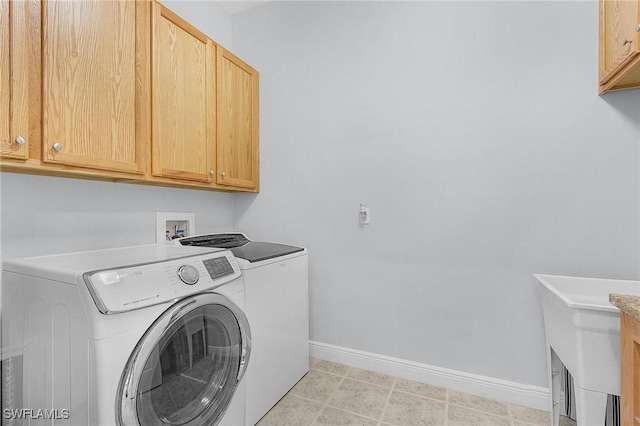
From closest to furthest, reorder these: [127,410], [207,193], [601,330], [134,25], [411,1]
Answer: [127,410] < [601,330] < [134,25] < [411,1] < [207,193]

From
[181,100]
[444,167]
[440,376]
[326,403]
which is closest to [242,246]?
[181,100]

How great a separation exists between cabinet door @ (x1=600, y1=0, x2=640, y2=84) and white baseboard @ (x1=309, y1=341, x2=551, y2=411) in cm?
165

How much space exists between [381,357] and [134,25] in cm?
236

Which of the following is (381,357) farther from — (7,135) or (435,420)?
(7,135)

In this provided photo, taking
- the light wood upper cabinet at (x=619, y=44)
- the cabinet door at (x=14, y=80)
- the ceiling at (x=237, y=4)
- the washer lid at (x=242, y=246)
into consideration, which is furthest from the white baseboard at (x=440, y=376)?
the ceiling at (x=237, y=4)

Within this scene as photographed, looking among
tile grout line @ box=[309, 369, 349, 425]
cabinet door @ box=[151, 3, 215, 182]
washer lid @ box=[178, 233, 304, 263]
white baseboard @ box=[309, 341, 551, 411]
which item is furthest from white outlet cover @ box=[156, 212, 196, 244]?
tile grout line @ box=[309, 369, 349, 425]

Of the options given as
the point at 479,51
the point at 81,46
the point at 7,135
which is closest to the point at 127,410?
the point at 7,135

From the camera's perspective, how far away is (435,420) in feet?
5.07

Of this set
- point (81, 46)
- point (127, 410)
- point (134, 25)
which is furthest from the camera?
point (134, 25)

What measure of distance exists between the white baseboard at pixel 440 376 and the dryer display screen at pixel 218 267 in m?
1.15

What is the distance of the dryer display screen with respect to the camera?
129cm

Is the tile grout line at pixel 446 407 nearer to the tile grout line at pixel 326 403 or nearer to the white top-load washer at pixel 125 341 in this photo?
the tile grout line at pixel 326 403

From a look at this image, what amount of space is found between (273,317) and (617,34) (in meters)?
2.11

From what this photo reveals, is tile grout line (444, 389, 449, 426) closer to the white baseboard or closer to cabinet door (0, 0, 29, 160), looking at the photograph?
the white baseboard
